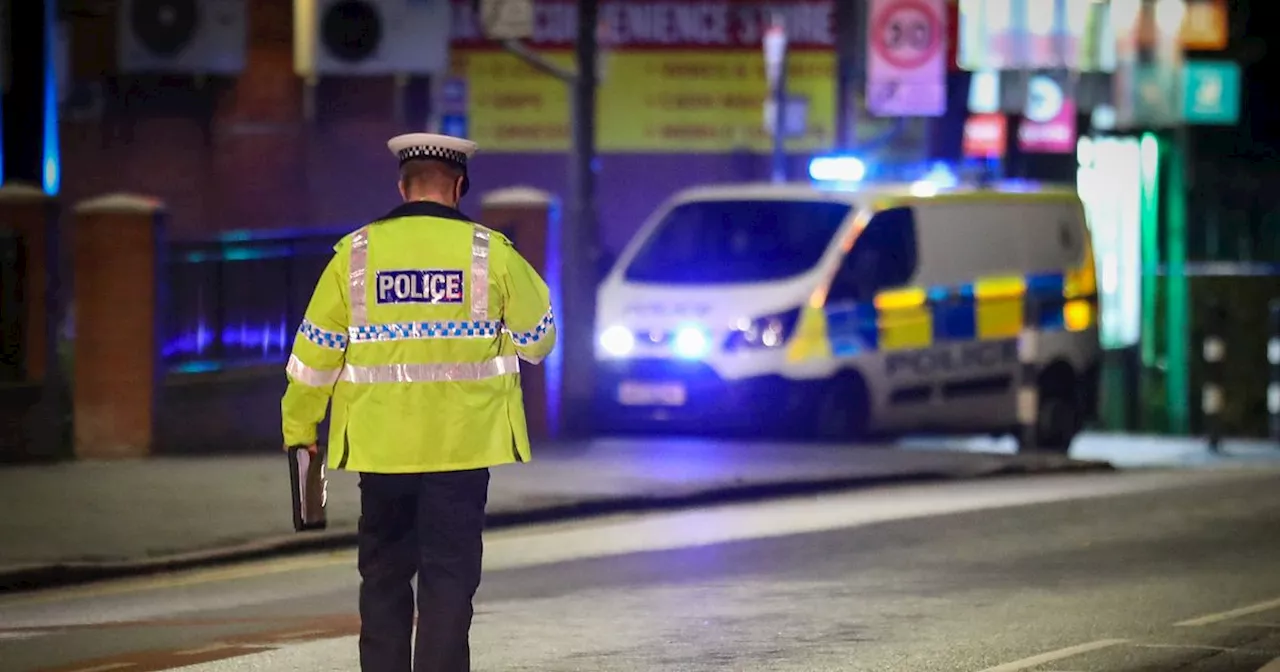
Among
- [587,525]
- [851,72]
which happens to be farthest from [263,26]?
[587,525]

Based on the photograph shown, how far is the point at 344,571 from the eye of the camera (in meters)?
12.1

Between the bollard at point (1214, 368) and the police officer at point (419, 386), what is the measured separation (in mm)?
15396

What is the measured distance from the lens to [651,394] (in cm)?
1909

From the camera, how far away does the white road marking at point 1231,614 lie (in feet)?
33.2

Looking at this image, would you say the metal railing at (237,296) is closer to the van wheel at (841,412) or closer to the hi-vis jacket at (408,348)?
the van wheel at (841,412)

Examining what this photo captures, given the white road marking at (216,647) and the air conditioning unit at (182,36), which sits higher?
the air conditioning unit at (182,36)

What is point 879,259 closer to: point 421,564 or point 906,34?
point 421,564

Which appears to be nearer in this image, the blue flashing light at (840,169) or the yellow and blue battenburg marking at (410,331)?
the yellow and blue battenburg marking at (410,331)

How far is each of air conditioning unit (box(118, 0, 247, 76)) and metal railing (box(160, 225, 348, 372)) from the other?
1174cm

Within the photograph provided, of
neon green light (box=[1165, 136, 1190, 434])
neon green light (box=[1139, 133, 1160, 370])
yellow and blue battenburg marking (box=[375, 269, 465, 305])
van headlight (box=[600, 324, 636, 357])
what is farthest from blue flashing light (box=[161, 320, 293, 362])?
neon green light (box=[1139, 133, 1160, 370])

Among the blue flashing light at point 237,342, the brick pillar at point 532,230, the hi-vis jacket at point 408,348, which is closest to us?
the hi-vis jacket at point 408,348

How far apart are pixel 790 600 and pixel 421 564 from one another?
3.74 meters

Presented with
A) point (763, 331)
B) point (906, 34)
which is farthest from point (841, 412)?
point (906, 34)

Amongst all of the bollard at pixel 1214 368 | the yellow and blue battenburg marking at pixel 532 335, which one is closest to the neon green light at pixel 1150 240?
the bollard at pixel 1214 368
